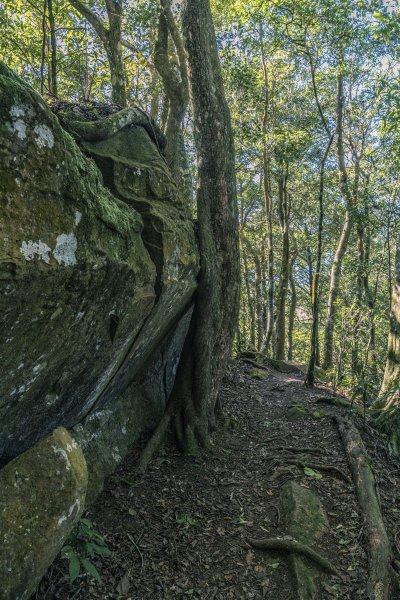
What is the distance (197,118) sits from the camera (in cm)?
752

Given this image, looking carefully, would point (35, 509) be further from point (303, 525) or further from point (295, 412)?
point (295, 412)

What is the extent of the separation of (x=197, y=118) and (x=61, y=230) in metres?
5.15

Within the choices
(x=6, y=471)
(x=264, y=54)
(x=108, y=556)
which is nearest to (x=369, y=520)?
(x=108, y=556)

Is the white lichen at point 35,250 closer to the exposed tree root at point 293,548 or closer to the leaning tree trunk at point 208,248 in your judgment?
the leaning tree trunk at point 208,248

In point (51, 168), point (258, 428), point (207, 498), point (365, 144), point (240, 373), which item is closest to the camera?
point (51, 168)

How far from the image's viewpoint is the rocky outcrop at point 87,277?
301 centimetres

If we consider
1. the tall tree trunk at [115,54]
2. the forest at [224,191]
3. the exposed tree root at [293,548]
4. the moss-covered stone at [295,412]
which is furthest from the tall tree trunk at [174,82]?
the exposed tree root at [293,548]

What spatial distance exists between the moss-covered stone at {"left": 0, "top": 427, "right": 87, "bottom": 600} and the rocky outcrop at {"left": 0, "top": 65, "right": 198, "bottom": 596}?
51 cm

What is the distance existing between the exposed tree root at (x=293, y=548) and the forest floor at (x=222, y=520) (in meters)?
0.09

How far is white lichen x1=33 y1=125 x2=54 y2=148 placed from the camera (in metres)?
3.14

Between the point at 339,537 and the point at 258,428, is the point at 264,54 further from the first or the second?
the point at 339,537

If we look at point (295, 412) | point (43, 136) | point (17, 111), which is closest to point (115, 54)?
point (43, 136)

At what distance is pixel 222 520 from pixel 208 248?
4.21 meters

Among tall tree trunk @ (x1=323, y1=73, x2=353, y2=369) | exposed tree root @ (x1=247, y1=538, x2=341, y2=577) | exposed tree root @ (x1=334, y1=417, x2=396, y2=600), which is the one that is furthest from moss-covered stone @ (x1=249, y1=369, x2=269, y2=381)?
exposed tree root @ (x1=247, y1=538, x2=341, y2=577)
